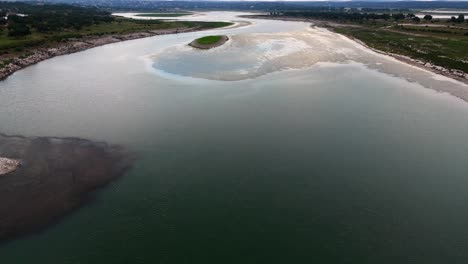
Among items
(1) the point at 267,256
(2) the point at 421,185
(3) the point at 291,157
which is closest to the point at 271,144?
(3) the point at 291,157

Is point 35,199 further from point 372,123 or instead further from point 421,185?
point 372,123

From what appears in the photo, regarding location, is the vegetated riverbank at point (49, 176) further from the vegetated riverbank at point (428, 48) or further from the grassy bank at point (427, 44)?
the grassy bank at point (427, 44)

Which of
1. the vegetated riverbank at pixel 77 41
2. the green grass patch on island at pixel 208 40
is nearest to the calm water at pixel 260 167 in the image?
the vegetated riverbank at pixel 77 41

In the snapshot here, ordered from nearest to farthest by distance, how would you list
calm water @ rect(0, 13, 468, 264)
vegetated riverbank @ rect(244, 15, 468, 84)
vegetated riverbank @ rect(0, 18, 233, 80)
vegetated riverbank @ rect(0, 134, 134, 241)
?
1. calm water @ rect(0, 13, 468, 264)
2. vegetated riverbank @ rect(0, 134, 134, 241)
3. vegetated riverbank @ rect(244, 15, 468, 84)
4. vegetated riverbank @ rect(0, 18, 233, 80)

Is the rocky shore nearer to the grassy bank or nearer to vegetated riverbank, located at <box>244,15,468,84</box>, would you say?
vegetated riverbank, located at <box>244,15,468,84</box>

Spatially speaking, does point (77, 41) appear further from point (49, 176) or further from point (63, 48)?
point (49, 176)

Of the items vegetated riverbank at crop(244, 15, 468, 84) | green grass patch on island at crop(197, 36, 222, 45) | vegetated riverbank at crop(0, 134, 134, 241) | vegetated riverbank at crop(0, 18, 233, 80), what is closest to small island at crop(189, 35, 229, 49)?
green grass patch on island at crop(197, 36, 222, 45)

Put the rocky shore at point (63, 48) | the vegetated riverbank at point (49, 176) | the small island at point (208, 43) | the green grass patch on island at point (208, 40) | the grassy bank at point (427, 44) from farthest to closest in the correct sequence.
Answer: the green grass patch on island at point (208, 40)
the small island at point (208, 43)
the grassy bank at point (427, 44)
the rocky shore at point (63, 48)
the vegetated riverbank at point (49, 176)
